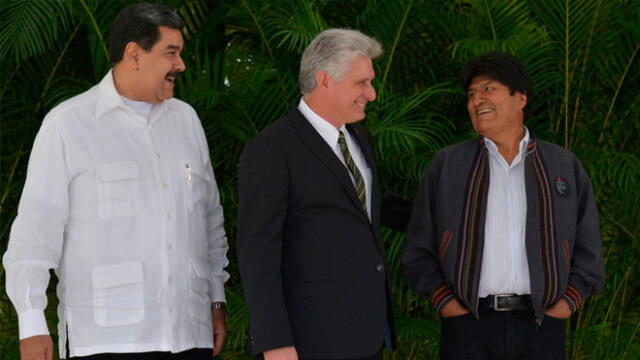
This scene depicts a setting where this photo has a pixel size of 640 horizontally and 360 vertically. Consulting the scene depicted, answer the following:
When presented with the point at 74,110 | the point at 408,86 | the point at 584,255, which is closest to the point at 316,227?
the point at 74,110

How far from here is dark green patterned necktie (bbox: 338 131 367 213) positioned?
2373 millimetres

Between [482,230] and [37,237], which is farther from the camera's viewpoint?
[482,230]

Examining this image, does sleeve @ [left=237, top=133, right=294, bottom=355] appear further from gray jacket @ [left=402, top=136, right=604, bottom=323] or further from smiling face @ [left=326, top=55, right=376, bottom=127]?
gray jacket @ [left=402, top=136, right=604, bottom=323]

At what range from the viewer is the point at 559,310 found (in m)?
2.57

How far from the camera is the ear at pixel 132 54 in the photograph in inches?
90.7

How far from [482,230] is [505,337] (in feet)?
1.07

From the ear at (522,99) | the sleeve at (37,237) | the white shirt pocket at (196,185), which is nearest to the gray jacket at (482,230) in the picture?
the ear at (522,99)

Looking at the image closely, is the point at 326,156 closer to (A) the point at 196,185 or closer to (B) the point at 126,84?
(A) the point at 196,185

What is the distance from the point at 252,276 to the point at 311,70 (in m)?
0.61

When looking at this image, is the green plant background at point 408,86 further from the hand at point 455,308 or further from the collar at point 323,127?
the collar at point 323,127

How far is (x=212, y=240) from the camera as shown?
2.49 m

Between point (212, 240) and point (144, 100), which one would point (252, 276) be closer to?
point (212, 240)

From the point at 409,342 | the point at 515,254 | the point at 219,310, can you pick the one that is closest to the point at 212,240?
the point at 219,310

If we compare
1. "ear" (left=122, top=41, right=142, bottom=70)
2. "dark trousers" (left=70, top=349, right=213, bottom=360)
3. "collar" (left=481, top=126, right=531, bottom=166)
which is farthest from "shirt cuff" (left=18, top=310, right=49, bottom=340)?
"collar" (left=481, top=126, right=531, bottom=166)
